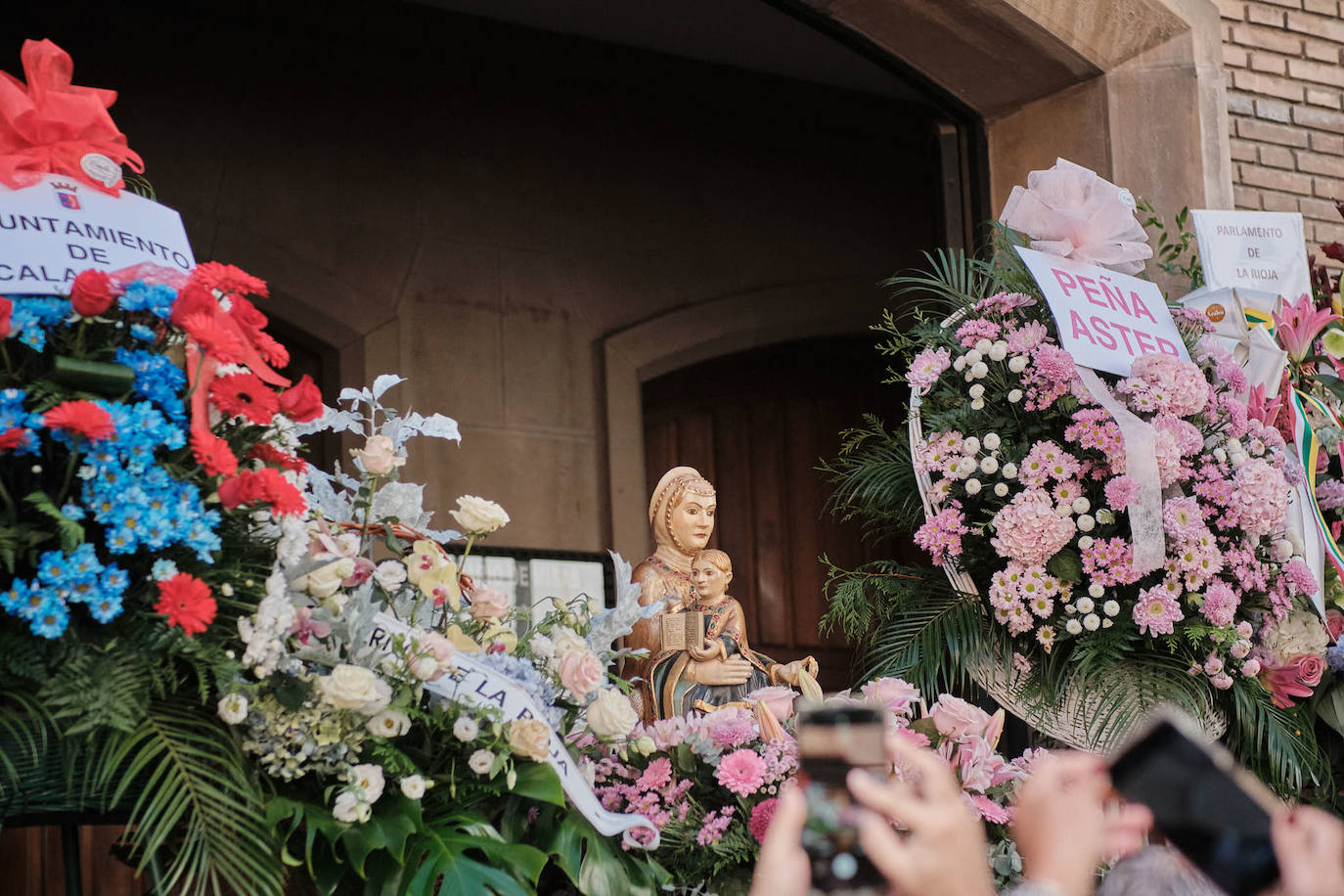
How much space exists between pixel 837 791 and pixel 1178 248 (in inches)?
120

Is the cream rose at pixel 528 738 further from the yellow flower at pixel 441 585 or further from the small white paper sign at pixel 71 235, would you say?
the small white paper sign at pixel 71 235

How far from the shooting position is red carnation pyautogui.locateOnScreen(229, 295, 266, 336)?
227 centimetres

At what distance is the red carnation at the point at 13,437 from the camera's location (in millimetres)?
1965

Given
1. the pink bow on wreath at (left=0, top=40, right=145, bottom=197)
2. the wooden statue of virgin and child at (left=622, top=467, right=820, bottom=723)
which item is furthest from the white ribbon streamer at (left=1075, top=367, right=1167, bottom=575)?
the pink bow on wreath at (left=0, top=40, right=145, bottom=197)

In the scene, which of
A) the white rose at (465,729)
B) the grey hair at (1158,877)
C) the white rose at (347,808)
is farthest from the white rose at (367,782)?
the grey hair at (1158,877)

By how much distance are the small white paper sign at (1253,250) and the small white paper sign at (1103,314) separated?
313mm

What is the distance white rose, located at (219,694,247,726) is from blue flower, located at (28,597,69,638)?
23 cm

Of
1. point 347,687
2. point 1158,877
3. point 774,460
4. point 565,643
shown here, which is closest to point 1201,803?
point 1158,877

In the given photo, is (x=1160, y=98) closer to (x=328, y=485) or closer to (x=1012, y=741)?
(x=1012, y=741)

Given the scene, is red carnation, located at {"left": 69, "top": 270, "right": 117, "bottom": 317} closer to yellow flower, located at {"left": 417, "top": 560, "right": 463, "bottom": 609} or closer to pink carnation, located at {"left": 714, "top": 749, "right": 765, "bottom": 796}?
yellow flower, located at {"left": 417, "top": 560, "right": 463, "bottom": 609}

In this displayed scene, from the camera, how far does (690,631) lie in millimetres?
3164

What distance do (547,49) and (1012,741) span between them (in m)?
3.43

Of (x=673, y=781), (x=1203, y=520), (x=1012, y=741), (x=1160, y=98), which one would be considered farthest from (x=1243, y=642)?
(x=1160, y=98)

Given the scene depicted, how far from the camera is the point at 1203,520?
311 cm
